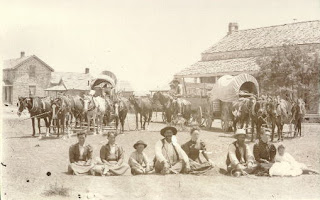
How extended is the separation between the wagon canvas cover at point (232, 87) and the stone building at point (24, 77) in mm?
4262

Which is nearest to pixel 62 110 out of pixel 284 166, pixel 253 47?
pixel 284 166

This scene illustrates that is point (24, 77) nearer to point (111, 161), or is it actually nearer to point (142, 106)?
point (111, 161)

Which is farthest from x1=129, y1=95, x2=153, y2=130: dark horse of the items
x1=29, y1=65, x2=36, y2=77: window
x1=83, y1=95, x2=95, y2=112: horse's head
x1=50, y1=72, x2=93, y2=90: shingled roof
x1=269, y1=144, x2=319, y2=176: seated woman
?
x1=269, y1=144, x2=319, y2=176: seated woman

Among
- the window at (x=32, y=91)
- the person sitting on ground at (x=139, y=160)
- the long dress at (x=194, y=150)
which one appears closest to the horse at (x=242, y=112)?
the long dress at (x=194, y=150)

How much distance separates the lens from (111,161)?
8.35 metres

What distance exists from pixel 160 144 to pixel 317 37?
6.61 meters

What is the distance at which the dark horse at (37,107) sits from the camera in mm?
8719

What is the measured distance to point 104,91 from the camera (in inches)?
392

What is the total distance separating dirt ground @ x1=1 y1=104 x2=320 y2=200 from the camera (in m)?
8.08

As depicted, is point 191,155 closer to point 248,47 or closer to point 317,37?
point 317,37

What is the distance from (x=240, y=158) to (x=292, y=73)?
15.1 ft

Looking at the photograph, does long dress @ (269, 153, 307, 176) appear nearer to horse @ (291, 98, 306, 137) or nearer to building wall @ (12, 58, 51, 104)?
horse @ (291, 98, 306, 137)

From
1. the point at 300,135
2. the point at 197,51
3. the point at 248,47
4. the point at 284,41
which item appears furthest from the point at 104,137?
the point at 248,47

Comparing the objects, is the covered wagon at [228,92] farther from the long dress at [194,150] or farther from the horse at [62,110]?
the horse at [62,110]
